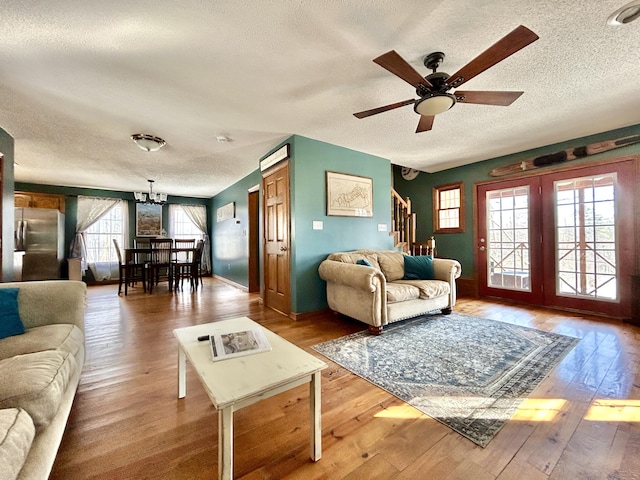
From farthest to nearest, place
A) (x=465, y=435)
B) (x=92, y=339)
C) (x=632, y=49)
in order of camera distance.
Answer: (x=92, y=339) < (x=632, y=49) < (x=465, y=435)

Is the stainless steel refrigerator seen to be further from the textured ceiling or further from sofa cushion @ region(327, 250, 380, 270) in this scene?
sofa cushion @ region(327, 250, 380, 270)

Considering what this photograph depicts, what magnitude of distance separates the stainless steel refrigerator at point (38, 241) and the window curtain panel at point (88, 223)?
693mm

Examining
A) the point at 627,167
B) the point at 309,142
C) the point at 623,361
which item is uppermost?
the point at 309,142

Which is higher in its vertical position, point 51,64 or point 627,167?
point 51,64

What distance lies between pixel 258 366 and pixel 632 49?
334 centimetres

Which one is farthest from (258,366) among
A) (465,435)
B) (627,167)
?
(627,167)

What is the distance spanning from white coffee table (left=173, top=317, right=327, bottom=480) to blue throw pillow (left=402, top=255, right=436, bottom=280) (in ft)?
8.28

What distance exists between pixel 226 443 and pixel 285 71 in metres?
2.38

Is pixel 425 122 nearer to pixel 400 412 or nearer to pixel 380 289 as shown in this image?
pixel 380 289

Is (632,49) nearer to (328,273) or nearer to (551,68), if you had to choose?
(551,68)

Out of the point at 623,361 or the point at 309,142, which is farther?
the point at 309,142

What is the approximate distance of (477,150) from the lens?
4.01 metres

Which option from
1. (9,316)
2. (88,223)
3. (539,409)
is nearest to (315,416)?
(539,409)

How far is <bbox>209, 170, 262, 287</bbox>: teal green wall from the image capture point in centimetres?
528
